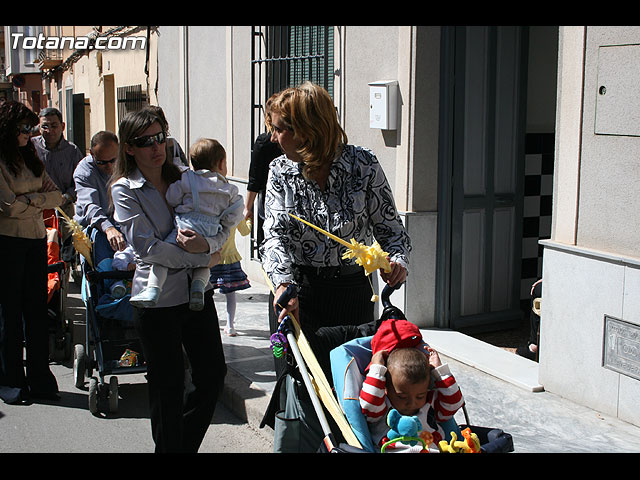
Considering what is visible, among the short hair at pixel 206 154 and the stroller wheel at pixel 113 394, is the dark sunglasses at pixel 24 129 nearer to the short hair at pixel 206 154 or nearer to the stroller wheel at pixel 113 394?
the short hair at pixel 206 154

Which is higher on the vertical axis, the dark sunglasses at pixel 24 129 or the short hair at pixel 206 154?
the dark sunglasses at pixel 24 129

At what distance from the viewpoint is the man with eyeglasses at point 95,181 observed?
6223 millimetres

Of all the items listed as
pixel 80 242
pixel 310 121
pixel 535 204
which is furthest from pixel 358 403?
pixel 535 204

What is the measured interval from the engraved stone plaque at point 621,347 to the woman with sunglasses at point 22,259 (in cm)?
383

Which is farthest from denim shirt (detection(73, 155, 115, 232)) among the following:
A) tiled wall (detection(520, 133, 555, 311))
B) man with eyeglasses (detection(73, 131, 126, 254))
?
tiled wall (detection(520, 133, 555, 311))

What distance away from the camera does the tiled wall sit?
24.2ft

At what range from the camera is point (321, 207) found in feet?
12.3

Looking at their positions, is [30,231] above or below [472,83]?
below

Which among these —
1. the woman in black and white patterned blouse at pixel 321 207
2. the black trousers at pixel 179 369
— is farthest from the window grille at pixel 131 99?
the woman in black and white patterned blouse at pixel 321 207

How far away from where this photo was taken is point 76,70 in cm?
2328

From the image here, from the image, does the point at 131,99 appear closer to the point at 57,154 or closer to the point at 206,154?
the point at 57,154

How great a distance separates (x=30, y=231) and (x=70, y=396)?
1278mm
